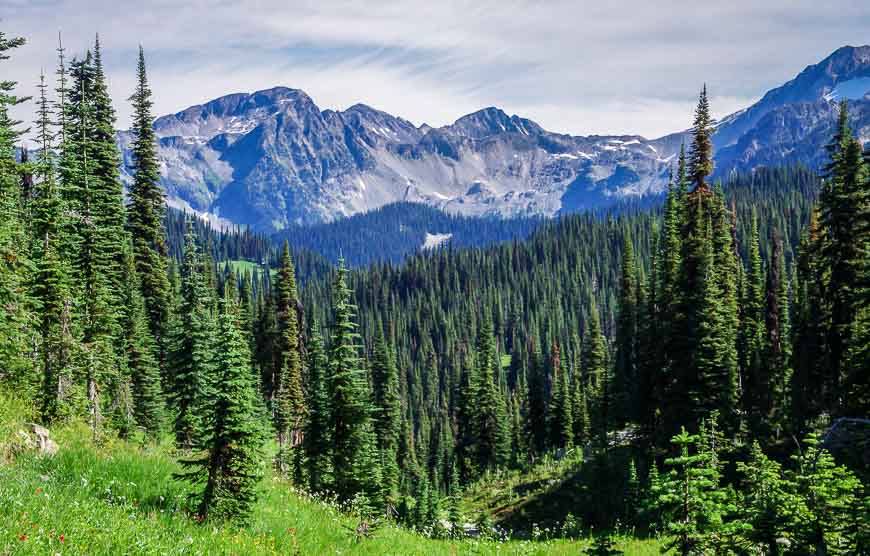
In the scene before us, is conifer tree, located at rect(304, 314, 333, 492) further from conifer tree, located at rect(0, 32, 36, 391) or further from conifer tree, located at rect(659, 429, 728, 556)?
conifer tree, located at rect(659, 429, 728, 556)

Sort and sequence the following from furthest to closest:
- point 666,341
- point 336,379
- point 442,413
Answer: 1. point 442,413
2. point 666,341
3. point 336,379

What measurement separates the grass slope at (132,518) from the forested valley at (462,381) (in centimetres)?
24

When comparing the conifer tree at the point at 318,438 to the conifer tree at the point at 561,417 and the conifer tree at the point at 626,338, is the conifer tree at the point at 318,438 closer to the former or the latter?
the conifer tree at the point at 626,338

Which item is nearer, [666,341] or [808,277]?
[666,341]

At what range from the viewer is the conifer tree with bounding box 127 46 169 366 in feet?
142

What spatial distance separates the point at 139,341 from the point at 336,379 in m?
18.5

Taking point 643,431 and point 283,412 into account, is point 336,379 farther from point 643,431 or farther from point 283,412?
point 643,431

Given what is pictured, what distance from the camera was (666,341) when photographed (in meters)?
36.8

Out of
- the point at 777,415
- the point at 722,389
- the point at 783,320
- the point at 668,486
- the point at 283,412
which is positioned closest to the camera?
the point at 668,486

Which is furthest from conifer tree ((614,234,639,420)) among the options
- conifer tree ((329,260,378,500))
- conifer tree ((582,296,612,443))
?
conifer tree ((329,260,378,500))

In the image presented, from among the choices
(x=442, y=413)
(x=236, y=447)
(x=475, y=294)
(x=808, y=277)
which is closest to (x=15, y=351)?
(x=236, y=447)

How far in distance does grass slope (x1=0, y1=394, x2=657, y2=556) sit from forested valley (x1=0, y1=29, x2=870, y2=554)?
24 cm

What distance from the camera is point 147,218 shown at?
4344 cm

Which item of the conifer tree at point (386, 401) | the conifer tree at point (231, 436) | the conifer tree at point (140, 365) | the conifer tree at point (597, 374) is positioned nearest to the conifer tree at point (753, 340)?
the conifer tree at point (597, 374)
